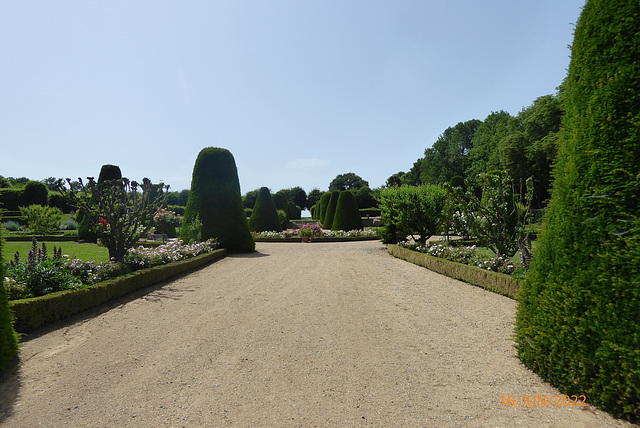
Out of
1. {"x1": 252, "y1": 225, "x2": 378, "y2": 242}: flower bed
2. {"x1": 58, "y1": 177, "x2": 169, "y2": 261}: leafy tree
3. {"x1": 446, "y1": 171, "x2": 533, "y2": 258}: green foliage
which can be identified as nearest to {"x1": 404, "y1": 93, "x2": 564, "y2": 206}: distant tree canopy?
{"x1": 252, "y1": 225, "x2": 378, "y2": 242}: flower bed

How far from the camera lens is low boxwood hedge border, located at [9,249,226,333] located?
15.1 feet

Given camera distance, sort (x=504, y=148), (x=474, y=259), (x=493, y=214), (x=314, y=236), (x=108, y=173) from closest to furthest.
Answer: (x=474, y=259) < (x=493, y=214) < (x=314, y=236) < (x=108, y=173) < (x=504, y=148)

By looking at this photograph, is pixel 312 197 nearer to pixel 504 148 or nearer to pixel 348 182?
pixel 348 182

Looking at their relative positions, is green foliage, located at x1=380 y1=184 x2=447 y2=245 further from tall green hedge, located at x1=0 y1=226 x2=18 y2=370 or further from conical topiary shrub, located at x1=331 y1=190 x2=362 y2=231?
tall green hedge, located at x1=0 y1=226 x2=18 y2=370

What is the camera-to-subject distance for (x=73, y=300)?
17.5 feet

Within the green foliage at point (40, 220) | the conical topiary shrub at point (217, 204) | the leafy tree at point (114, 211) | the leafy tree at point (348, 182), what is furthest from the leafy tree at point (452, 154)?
the leafy tree at point (114, 211)

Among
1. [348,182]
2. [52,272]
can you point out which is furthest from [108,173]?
[348,182]

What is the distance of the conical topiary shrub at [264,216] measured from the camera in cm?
2216

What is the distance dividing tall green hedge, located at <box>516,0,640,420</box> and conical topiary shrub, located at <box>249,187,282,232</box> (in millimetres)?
19810

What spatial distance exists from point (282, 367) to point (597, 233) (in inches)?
125

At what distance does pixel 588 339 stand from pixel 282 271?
285 inches

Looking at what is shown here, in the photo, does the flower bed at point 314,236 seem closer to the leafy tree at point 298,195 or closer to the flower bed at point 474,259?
the flower bed at point 474,259

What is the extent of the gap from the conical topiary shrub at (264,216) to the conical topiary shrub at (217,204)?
7983mm

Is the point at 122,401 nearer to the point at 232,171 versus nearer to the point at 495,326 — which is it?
the point at 495,326
